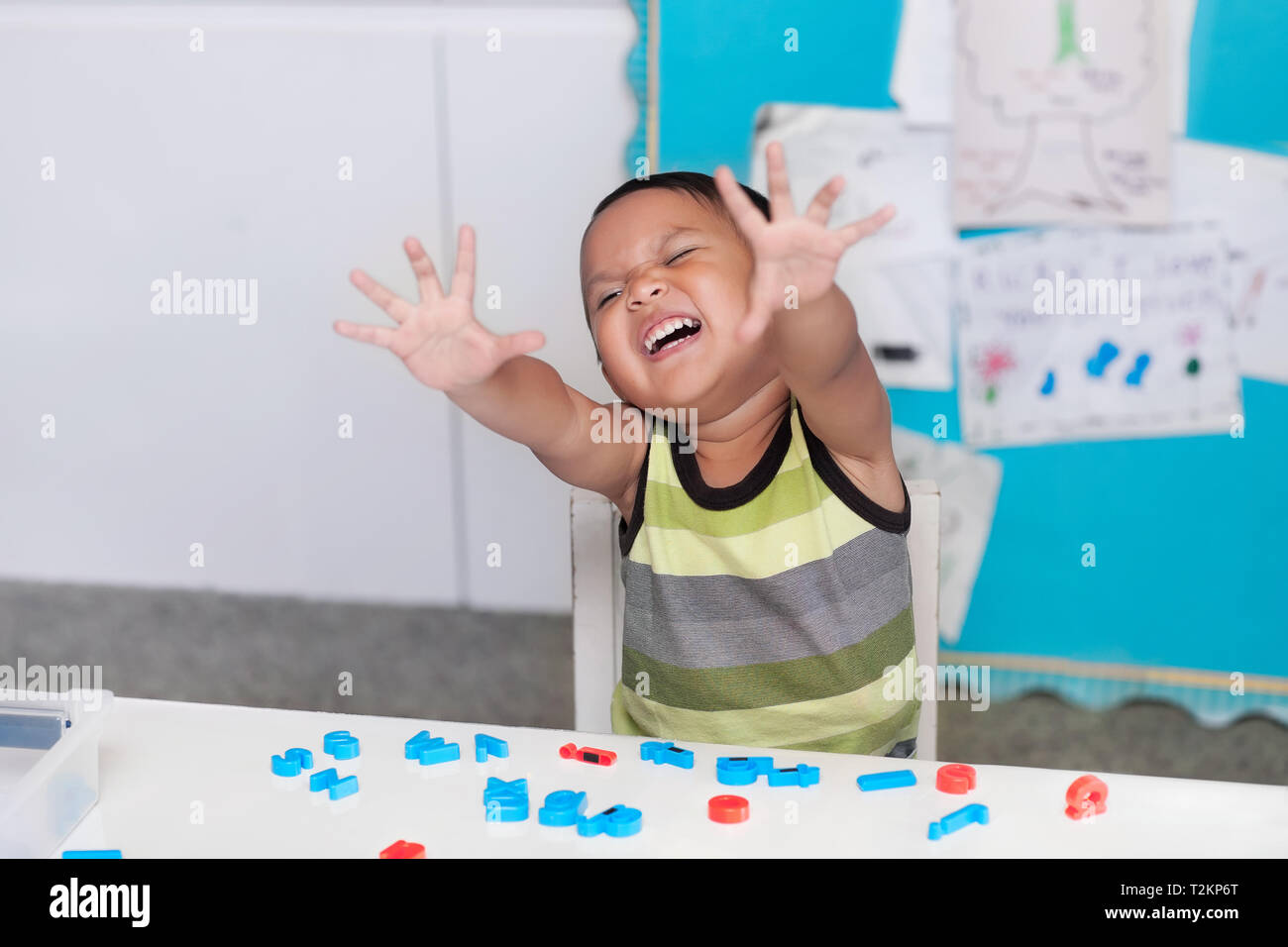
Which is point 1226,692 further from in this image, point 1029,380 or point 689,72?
point 689,72

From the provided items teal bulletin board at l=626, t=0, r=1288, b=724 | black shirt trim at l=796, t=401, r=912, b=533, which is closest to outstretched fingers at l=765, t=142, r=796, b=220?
black shirt trim at l=796, t=401, r=912, b=533

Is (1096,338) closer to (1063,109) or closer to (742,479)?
(1063,109)

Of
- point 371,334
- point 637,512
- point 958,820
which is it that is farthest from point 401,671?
point 958,820

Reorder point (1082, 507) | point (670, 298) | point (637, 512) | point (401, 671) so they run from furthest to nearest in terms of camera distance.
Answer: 1. point (401, 671)
2. point (1082, 507)
3. point (637, 512)
4. point (670, 298)

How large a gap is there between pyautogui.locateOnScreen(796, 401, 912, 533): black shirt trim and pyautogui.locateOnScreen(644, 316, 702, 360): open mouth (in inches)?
4.8

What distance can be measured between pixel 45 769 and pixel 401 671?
56.2 inches

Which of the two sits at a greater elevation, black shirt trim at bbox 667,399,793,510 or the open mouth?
the open mouth

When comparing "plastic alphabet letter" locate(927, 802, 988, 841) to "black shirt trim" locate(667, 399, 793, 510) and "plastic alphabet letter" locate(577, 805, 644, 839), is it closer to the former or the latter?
"plastic alphabet letter" locate(577, 805, 644, 839)

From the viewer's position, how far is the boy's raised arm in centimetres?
90

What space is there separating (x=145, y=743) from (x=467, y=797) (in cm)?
24

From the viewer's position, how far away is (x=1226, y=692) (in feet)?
6.52

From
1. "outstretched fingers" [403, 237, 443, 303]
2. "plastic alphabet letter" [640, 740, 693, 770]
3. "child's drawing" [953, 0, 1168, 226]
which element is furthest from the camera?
"child's drawing" [953, 0, 1168, 226]

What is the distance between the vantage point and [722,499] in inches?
44.2

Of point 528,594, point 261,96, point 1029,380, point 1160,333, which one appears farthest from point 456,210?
point 1160,333
